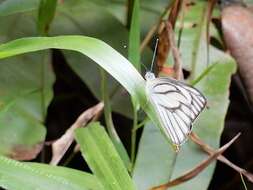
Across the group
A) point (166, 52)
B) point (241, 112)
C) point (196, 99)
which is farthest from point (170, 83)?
point (241, 112)

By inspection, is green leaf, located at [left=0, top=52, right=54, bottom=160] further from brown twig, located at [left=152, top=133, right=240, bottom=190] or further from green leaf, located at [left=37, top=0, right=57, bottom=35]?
brown twig, located at [left=152, top=133, right=240, bottom=190]

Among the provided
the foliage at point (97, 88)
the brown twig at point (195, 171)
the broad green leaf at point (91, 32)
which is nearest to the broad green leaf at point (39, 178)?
the foliage at point (97, 88)

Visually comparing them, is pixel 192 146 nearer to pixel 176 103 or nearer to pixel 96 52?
pixel 176 103

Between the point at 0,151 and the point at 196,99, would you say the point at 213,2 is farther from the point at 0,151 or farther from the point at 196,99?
the point at 0,151

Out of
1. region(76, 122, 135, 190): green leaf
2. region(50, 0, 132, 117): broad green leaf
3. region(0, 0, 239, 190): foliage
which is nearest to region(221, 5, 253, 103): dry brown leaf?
region(0, 0, 239, 190): foliage

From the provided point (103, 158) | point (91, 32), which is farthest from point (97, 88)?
point (103, 158)

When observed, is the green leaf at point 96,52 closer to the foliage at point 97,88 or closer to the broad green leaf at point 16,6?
the foliage at point 97,88
